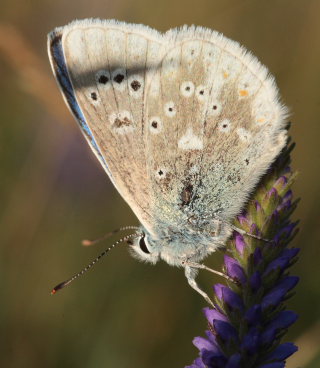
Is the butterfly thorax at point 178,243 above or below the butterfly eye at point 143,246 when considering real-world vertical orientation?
below

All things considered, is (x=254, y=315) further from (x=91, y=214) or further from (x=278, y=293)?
(x=91, y=214)

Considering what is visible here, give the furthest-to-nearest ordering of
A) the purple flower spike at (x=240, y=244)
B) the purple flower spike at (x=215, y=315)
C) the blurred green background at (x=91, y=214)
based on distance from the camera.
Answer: the blurred green background at (x=91, y=214), the purple flower spike at (x=240, y=244), the purple flower spike at (x=215, y=315)

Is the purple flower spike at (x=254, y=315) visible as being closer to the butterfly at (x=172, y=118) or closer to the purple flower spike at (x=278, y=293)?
the purple flower spike at (x=278, y=293)

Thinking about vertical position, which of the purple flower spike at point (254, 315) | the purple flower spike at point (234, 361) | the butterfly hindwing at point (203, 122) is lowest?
the purple flower spike at point (234, 361)

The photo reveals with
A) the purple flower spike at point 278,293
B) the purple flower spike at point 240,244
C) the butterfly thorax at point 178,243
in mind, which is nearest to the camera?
the purple flower spike at point 278,293

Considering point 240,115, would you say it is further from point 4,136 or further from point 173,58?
point 4,136

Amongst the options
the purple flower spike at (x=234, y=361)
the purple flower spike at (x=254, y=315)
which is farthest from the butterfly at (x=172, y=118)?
the purple flower spike at (x=234, y=361)

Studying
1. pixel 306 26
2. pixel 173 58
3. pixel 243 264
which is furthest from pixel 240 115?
pixel 306 26
